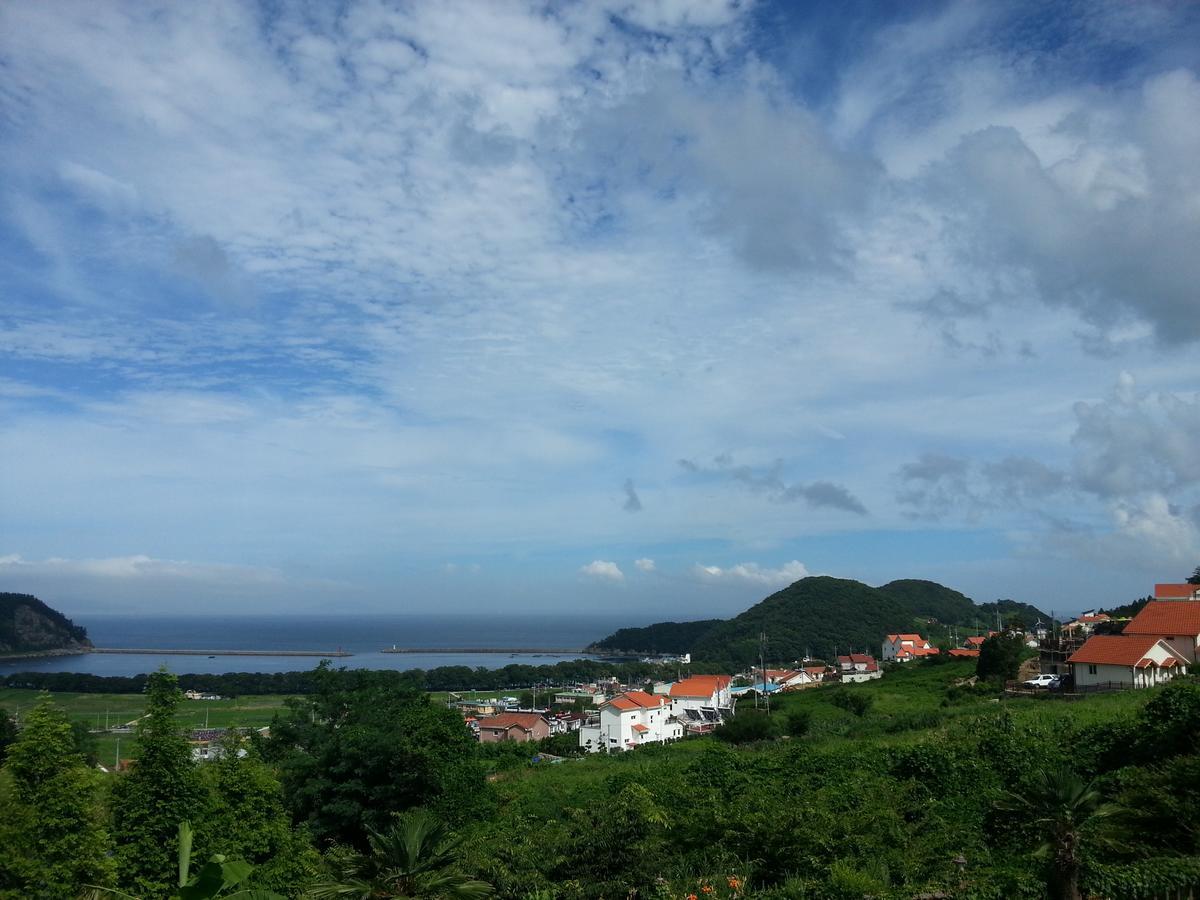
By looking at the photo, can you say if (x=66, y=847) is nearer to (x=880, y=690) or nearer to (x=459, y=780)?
(x=459, y=780)

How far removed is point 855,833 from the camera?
9.45 m

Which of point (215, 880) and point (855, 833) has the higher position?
point (215, 880)

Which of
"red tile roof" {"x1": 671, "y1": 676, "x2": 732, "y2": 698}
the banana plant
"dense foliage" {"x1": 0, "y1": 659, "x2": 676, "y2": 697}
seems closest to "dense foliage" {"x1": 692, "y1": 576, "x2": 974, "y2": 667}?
"dense foliage" {"x1": 0, "y1": 659, "x2": 676, "y2": 697}

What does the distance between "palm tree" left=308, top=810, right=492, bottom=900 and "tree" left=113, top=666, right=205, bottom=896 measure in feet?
16.2

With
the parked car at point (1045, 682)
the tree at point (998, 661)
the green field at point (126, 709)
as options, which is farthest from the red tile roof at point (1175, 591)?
the green field at point (126, 709)

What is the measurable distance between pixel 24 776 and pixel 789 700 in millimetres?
35578

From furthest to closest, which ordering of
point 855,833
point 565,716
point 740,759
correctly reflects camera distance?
point 565,716 → point 740,759 → point 855,833

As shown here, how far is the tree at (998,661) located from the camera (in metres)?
33.4

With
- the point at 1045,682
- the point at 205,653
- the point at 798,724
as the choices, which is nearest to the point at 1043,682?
the point at 1045,682

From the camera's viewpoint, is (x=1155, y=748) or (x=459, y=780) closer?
(x=1155, y=748)

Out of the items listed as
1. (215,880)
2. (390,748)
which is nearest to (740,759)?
(390,748)

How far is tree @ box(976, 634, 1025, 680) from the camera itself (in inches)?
1315

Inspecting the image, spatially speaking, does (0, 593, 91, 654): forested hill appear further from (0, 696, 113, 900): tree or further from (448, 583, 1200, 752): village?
(0, 696, 113, 900): tree

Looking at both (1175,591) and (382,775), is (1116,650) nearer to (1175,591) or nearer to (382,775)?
(1175,591)
